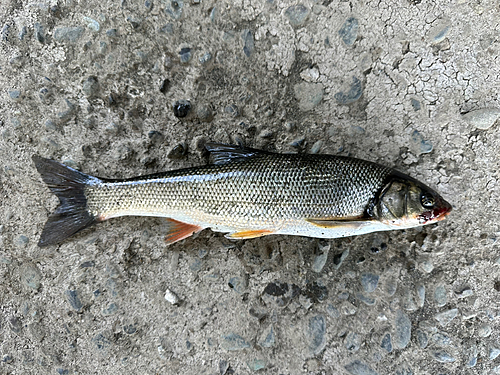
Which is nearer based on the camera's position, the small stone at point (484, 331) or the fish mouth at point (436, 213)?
the fish mouth at point (436, 213)

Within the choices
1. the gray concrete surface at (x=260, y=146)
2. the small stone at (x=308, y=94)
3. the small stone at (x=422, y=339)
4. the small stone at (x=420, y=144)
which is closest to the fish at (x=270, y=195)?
the gray concrete surface at (x=260, y=146)

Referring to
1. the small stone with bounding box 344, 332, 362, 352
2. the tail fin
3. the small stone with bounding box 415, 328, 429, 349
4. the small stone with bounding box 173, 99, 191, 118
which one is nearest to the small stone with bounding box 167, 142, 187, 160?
the small stone with bounding box 173, 99, 191, 118

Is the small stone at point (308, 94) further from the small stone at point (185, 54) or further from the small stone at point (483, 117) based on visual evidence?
the small stone at point (483, 117)

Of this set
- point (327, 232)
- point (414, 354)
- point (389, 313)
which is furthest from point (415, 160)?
point (414, 354)

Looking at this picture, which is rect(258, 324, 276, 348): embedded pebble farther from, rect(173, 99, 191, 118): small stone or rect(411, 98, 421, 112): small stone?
rect(411, 98, 421, 112): small stone

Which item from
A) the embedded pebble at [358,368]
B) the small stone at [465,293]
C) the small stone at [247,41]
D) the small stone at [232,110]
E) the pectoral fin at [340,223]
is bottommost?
the embedded pebble at [358,368]

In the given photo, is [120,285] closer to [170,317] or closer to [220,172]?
[170,317]

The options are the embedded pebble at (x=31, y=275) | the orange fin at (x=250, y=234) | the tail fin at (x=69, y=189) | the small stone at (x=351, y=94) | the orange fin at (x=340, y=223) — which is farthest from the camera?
the embedded pebble at (x=31, y=275)
